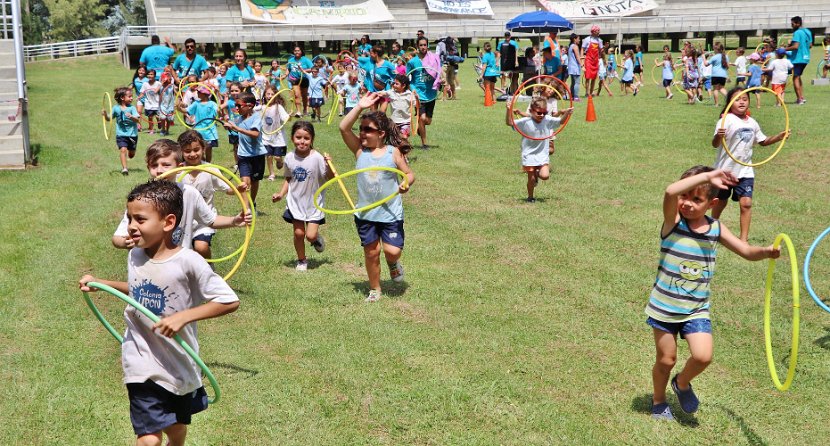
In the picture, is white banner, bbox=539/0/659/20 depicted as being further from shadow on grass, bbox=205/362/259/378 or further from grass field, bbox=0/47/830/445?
shadow on grass, bbox=205/362/259/378

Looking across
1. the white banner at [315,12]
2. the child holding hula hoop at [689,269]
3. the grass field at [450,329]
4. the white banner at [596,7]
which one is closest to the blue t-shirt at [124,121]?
the grass field at [450,329]

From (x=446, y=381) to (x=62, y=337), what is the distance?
3702 millimetres

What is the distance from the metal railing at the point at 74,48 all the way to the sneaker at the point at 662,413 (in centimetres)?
4658

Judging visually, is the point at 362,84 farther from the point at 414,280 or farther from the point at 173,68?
the point at 414,280

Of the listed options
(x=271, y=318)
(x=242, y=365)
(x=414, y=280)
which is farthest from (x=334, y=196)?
(x=242, y=365)

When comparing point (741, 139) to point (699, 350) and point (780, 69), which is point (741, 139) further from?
point (780, 69)

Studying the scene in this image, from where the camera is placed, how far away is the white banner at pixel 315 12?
2121 inches

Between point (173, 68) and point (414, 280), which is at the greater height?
point (173, 68)

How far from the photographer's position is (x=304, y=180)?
10070 millimetres

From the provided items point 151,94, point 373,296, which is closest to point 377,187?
point 373,296

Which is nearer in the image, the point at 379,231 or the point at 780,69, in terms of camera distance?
the point at 379,231

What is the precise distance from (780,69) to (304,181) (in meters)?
18.5

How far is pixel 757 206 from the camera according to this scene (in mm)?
13586

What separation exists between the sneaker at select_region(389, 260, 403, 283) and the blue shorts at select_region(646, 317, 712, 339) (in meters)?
3.83
